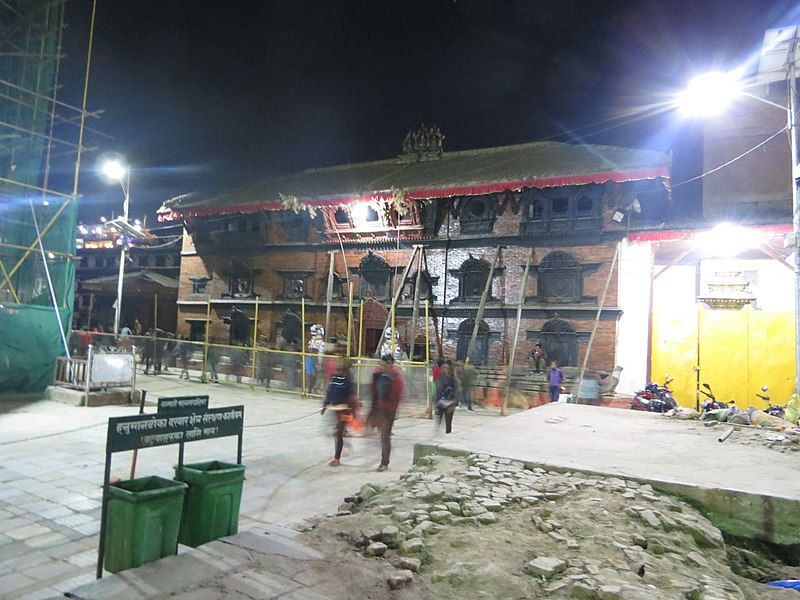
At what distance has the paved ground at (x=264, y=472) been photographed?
4035mm

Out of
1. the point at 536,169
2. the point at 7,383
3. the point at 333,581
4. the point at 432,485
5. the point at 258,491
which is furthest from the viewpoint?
the point at 536,169

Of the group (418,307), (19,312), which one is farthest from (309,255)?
(19,312)

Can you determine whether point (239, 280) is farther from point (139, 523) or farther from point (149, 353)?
point (139, 523)

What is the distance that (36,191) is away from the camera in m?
15.7

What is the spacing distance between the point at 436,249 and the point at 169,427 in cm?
1898

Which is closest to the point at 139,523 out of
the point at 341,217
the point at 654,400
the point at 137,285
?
the point at 654,400

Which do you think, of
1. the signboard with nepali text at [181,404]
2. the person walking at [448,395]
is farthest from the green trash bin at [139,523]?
the person walking at [448,395]

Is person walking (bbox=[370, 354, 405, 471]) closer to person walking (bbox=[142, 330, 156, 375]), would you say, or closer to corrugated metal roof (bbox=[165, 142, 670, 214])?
corrugated metal roof (bbox=[165, 142, 670, 214])

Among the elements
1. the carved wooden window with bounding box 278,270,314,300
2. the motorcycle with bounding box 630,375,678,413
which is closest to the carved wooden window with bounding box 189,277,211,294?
the carved wooden window with bounding box 278,270,314,300

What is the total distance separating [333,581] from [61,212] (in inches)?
635

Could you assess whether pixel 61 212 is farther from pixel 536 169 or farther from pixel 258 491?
pixel 536 169

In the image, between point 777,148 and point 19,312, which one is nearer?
point 19,312

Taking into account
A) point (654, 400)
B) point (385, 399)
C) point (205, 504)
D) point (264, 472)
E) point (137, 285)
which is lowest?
point (264, 472)

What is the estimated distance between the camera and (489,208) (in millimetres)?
21953
